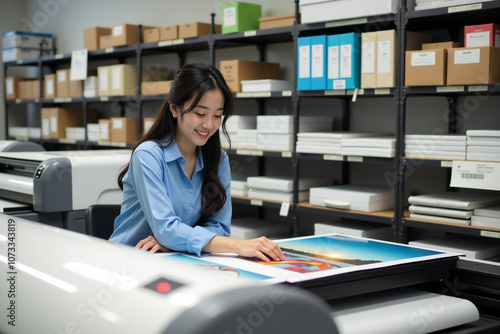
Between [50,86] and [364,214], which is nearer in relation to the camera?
[364,214]

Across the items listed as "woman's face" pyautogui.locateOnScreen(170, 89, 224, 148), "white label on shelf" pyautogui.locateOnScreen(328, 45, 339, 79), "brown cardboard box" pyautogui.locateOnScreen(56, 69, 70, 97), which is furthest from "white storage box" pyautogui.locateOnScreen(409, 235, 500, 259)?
"brown cardboard box" pyautogui.locateOnScreen(56, 69, 70, 97)

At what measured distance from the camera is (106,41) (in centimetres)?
502

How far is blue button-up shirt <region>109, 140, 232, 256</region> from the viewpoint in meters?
1.48

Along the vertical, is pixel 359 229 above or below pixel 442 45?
below

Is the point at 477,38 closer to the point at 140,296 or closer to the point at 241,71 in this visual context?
the point at 241,71

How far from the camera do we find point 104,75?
16.6 ft

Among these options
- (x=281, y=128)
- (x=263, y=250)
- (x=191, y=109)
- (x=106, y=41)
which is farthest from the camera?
(x=106, y=41)

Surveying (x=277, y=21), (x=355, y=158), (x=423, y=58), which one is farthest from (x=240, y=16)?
(x=423, y=58)

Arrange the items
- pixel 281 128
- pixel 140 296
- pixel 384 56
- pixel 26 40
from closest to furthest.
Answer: pixel 140 296
pixel 384 56
pixel 281 128
pixel 26 40

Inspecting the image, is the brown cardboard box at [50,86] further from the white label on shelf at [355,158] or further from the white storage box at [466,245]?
the white storage box at [466,245]

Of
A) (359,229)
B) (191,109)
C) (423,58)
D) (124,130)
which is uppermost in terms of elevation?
(423,58)

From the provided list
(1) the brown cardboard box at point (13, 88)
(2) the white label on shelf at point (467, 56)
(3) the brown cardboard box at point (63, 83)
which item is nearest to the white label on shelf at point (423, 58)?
(2) the white label on shelf at point (467, 56)

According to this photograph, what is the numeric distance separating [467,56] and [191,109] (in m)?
1.65

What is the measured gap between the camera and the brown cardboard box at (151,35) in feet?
14.9
